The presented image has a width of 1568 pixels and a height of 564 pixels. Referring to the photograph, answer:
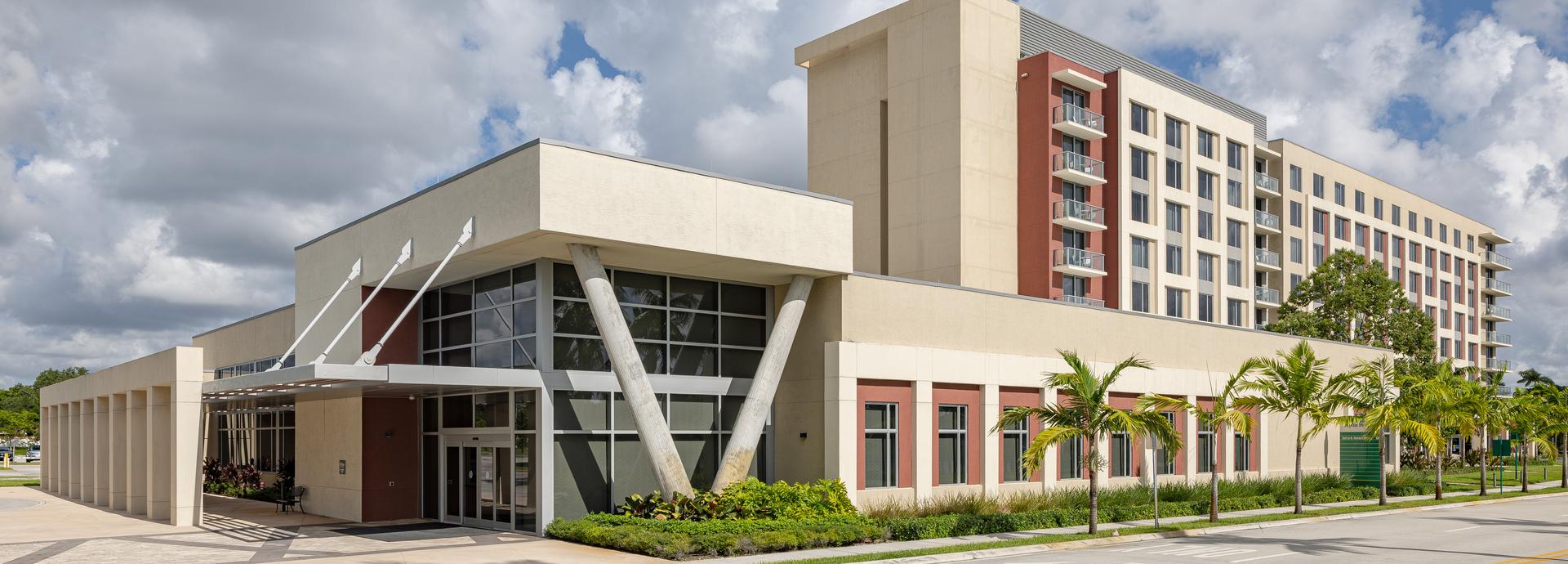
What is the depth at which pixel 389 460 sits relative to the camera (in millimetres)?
29625

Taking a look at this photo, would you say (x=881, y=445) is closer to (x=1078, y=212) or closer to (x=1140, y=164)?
(x=1078, y=212)

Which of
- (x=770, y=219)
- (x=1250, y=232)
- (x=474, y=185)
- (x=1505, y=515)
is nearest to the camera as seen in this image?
(x=474, y=185)

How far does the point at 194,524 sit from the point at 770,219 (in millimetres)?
16478

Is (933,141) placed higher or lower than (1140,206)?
higher

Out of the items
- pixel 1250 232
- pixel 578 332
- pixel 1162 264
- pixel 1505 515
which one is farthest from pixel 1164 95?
pixel 578 332

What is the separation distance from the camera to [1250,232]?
6381 cm

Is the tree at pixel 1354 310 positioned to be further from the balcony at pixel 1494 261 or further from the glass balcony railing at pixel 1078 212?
the balcony at pixel 1494 261

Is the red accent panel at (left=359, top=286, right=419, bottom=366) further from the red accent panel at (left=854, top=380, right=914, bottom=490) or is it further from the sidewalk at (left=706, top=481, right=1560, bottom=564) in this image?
the sidewalk at (left=706, top=481, right=1560, bottom=564)

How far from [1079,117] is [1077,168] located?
7.48 ft

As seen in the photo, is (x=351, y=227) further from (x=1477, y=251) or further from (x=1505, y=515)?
(x=1477, y=251)

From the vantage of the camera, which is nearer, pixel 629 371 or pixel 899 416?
pixel 629 371

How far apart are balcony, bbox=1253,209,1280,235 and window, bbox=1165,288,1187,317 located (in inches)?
423

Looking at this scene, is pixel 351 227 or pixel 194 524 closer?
pixel 194 524

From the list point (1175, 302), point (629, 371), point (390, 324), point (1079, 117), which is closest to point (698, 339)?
point (629, 371)
